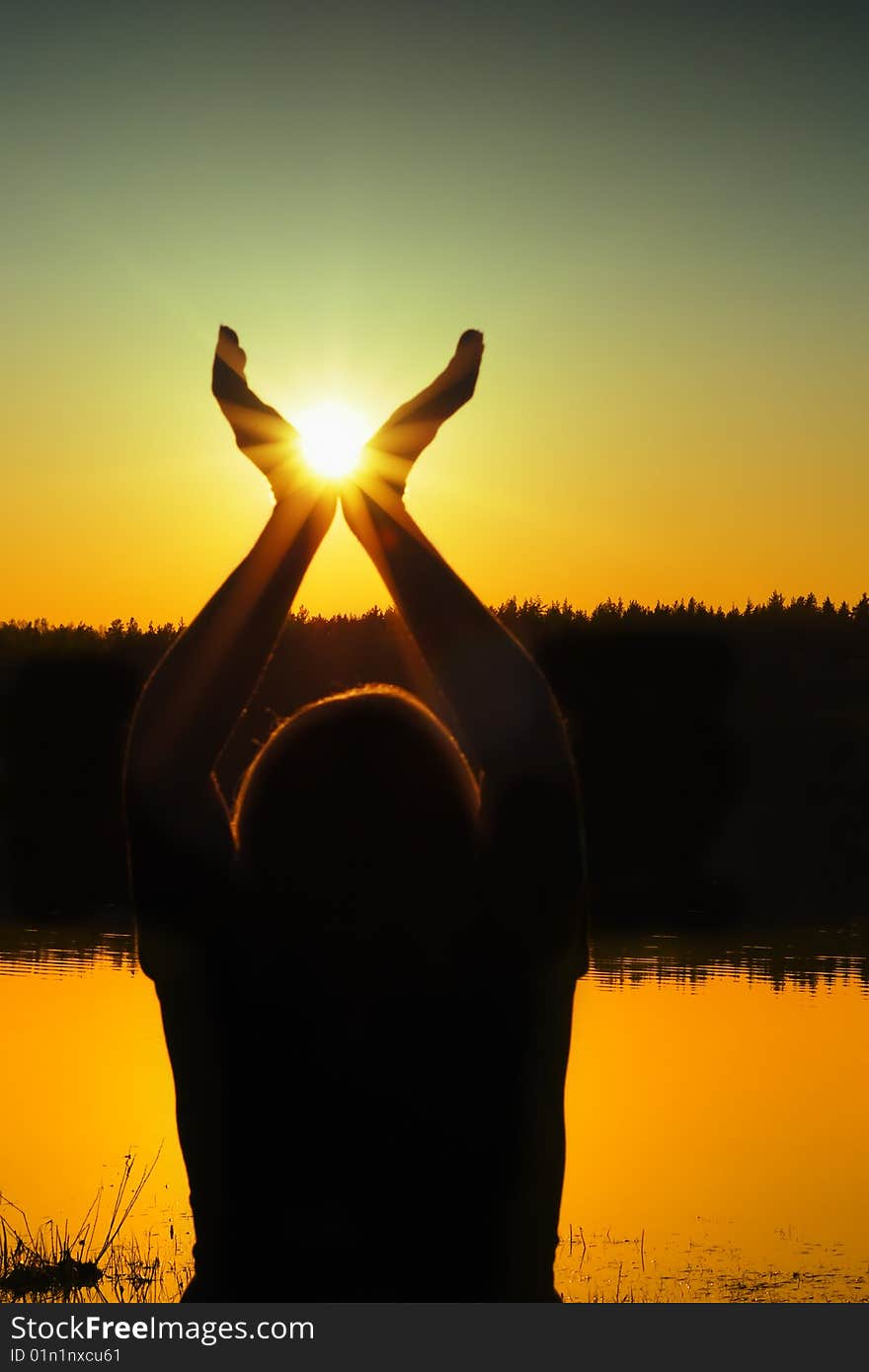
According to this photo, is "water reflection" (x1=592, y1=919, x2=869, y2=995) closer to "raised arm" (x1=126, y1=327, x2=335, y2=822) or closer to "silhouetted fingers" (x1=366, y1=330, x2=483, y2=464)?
"silhouetted fingers" (x1=366, y1=330, x2=483, y2=464)

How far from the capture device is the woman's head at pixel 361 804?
4.95ft

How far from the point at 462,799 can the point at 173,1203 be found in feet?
37.0

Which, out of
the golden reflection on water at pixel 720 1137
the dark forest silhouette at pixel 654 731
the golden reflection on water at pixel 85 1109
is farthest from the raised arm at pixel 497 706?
the dark forest silhouette at pixel 654 731

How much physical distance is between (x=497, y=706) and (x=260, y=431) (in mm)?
431

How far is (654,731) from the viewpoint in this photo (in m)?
65.3

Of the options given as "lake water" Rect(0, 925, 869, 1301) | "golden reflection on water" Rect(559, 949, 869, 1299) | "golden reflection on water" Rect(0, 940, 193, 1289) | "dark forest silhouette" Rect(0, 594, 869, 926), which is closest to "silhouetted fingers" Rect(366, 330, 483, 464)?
"lake water" Rect(0, 925, 869, 1301)

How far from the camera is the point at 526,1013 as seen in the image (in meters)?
1.50

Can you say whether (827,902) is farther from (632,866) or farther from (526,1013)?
(526,1013)

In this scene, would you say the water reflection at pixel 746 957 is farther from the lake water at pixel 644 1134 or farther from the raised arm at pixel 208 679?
the raised arm at pixel 208 679

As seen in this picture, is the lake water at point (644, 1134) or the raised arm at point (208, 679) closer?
the raised arm at point (208, 679)

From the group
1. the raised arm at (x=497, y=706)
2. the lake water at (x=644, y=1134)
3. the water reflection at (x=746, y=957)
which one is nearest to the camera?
the raised arm at (x=497, y=706)

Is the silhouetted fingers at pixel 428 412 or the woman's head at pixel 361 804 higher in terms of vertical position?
the silhouetted fingers at pixel 428 412
